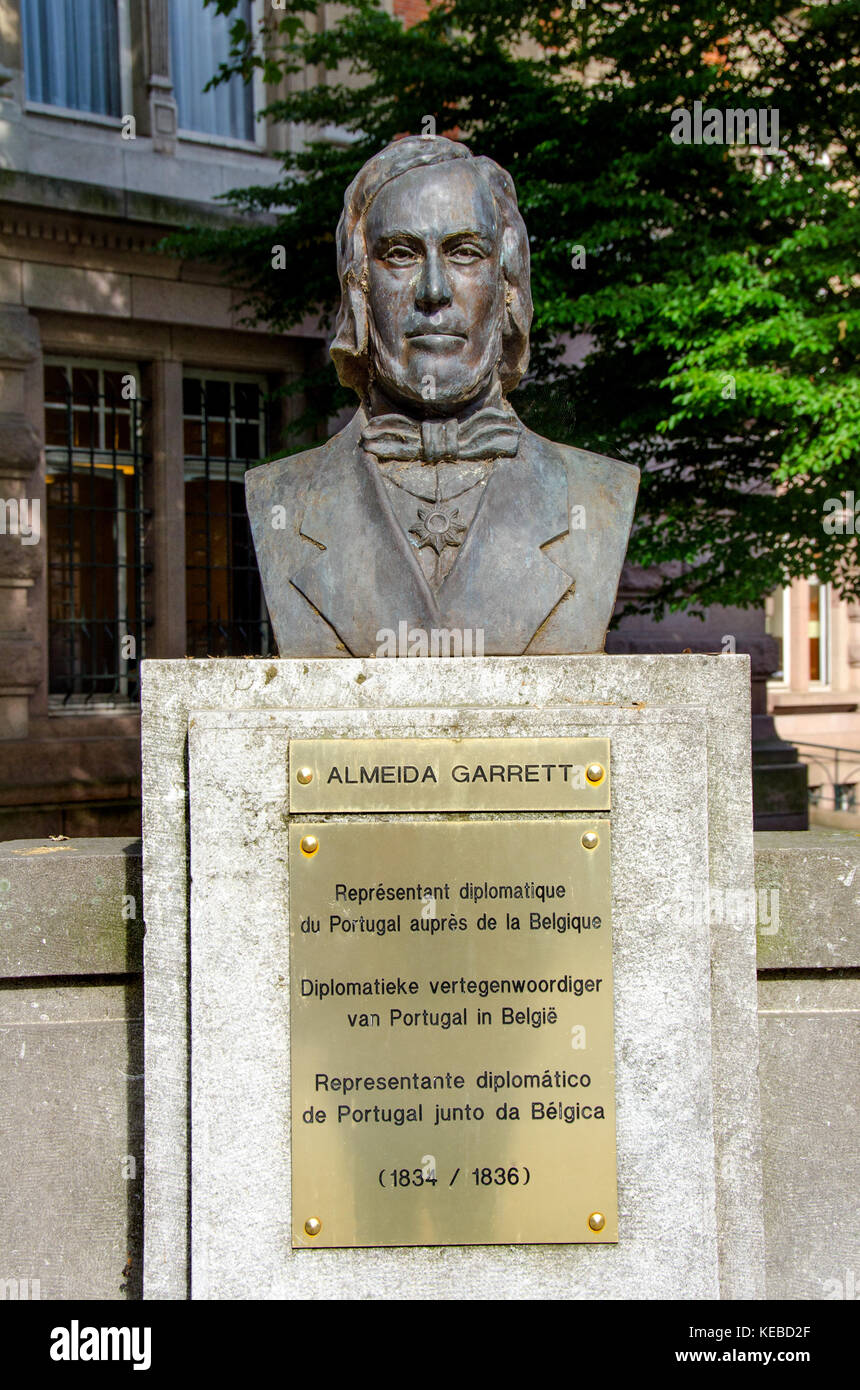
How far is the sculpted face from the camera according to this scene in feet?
10.4

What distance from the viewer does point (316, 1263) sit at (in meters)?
2.68

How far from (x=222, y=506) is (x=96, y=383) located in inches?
57.3

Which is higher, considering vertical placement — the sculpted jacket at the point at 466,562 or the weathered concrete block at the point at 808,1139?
the sculpted jacket at the point at 466,562

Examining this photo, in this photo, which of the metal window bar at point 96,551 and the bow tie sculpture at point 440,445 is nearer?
the bow tie sculpture at point 440,445

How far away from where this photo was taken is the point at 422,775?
2.72 m

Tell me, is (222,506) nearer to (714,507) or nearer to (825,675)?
(714,507)

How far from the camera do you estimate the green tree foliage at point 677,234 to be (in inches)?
276

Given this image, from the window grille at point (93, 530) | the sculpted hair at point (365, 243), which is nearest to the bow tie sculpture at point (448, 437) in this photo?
the sculpted hair at point (365, 243)

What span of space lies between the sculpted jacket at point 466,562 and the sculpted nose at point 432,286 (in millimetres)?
398

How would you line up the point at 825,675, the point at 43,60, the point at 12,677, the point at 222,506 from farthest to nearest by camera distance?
the point at 825,675, the point at 222,506, the point at 43,60, the point at 12,677

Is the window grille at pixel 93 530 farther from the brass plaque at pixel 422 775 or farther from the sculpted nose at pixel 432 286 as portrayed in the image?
the brass plaque at pixel 422 775

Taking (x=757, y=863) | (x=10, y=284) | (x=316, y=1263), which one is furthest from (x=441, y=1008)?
(x=10, y=284)
